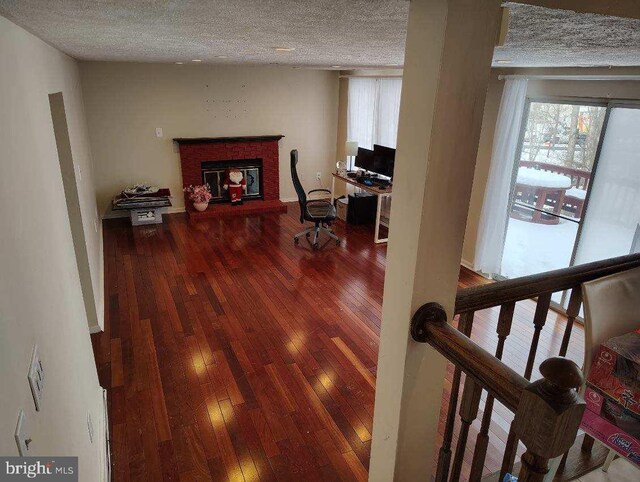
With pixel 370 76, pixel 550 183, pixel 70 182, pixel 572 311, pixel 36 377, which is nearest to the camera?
pixel 36 377

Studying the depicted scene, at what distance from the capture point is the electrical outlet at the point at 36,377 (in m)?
1.03

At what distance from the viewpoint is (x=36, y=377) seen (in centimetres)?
107

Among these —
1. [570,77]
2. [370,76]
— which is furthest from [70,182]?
[370,76]

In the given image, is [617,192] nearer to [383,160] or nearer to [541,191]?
[541,191]

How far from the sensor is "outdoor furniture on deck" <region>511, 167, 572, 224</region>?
4043mm

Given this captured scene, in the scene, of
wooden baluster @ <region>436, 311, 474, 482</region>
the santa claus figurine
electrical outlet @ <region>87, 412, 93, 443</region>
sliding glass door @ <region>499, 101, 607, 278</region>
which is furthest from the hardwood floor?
the santa claus figurine

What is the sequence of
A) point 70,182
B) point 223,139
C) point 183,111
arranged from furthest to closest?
point 223,139 → point 183,111 → point 70,182

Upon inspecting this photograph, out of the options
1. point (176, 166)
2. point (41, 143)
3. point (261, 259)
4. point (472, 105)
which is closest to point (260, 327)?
point (261, 259)

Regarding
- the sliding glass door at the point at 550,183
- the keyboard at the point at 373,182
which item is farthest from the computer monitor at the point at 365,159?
the sliding glass door at the point at 550,183

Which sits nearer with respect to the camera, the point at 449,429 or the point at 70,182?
the point at 449,429

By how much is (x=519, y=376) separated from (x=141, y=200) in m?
6.04

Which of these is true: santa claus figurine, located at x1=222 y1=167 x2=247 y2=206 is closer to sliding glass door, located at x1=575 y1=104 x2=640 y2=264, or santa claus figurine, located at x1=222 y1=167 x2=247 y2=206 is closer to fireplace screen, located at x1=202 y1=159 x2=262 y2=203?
fireplace screen, located at x1=202 y1=159 x2=262 y2=203

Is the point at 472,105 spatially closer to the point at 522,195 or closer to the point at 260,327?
the point at 260,327

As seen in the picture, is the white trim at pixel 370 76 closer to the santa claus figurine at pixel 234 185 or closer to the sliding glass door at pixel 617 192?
the santa claus figurine at pixel 234 185
